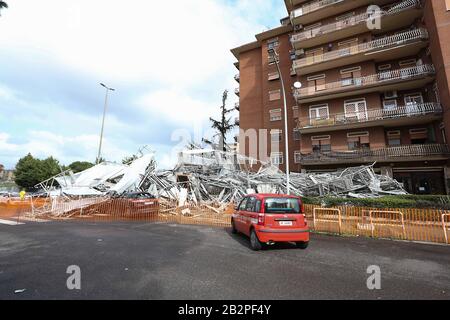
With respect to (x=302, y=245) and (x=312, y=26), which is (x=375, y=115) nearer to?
(x=312, y=26)

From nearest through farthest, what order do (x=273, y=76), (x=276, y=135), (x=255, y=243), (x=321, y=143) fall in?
1. (x=255, y=243)
2. (x=321, y=143)
3. (x=276, y=135)
4. (x=273, y=76)

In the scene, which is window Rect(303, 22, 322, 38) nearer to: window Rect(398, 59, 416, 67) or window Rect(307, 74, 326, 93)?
window Rect(307, 74, 326, 93)

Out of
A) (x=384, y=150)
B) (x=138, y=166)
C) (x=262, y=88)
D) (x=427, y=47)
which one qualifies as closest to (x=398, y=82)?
(x=427, y=47)

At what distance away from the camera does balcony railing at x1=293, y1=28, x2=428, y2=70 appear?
19.9m

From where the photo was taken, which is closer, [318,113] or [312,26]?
[318,113]

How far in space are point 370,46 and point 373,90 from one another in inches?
165

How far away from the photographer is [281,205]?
7.11 m

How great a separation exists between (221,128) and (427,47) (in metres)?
24.2

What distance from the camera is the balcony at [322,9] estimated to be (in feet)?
75.4

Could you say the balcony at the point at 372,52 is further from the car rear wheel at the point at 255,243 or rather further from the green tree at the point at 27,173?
the green tree at the point at 27,173

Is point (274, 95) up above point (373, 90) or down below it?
above

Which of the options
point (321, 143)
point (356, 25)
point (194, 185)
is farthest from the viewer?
point (321, 143)

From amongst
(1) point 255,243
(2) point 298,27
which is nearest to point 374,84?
(2) point 298,27

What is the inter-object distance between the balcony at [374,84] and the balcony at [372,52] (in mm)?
1896
